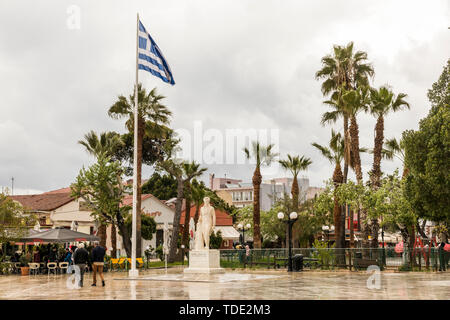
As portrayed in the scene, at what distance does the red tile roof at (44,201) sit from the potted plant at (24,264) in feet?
62.1

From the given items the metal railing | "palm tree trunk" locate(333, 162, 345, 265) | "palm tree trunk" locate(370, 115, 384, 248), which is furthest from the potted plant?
"palm tree trunk" locate(370, 115, 384, 248)

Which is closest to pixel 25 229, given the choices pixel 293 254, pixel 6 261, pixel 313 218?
pixel 6 261

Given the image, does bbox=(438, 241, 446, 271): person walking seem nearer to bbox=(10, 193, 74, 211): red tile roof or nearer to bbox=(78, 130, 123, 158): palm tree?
bbox=(78, 130, 123, 158): palm tree

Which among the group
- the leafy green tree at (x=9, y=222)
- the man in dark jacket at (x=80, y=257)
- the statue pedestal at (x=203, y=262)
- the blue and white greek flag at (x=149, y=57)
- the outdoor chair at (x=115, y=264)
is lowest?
the outdoor chair at (x=115, y=264)

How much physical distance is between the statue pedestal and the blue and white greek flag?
8.47 metres

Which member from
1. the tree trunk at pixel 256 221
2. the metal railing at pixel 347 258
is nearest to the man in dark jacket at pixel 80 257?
the metal railing at pixel 347 258

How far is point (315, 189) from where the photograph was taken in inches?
4601

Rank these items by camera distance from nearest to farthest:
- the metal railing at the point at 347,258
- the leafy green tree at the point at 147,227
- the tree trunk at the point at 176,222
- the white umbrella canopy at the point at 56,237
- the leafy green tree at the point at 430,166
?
the leafy green tree at the point at 430,166 < the metal railing at the point at 347,258 < the white umbrella canopy at the point at 56,237 < the tree trunk at the point at 176,222 < the leafy green tree at the point at 147,227

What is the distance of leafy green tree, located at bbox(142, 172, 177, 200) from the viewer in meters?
73.8

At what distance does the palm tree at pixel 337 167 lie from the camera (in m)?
39.5

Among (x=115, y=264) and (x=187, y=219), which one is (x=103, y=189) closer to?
(x=115, y=264)

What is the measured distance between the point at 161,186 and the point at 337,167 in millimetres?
37642

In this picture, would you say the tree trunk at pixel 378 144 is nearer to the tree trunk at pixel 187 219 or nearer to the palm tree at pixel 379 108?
the palm tree at pixel 379 108
